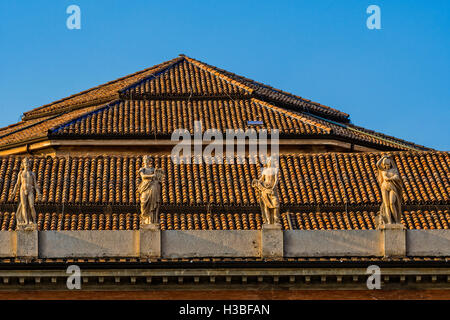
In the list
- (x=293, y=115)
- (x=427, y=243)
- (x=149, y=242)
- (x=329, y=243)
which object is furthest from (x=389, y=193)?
(x=293, y=115)

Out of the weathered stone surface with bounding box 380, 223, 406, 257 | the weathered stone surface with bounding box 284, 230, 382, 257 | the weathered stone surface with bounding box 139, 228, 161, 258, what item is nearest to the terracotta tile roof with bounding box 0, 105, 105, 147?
the weathered stone surface with bounding box 139, 228, 161, 258

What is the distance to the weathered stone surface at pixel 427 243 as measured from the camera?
3600 cm

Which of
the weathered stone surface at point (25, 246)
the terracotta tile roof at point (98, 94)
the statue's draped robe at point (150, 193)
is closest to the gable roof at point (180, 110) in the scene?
the terracotta tile roof at point (98, 94)

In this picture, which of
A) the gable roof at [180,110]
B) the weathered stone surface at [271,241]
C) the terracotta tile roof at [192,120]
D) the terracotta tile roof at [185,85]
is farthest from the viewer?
the terracotta tile roof at [185,85]

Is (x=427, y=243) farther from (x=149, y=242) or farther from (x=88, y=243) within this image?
(x=88, y=243)

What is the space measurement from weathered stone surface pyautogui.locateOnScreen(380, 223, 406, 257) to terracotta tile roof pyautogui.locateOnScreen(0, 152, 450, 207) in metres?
3.68

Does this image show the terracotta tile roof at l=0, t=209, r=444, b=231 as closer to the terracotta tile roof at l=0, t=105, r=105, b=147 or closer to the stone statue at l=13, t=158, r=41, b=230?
the stone statue at l=13, t=158, r=41, b=230

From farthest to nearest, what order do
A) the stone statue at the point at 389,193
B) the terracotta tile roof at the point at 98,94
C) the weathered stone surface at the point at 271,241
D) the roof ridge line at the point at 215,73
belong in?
1. the terracotta tile roof at the point at 98,94
2. the roof ridge line at the point at 215,73
3. the stone statue at the point at 389,193
4. the weathered stone surface at the point at 271,241

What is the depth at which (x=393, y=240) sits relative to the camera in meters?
36.0

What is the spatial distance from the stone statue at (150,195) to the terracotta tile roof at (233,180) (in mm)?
3617

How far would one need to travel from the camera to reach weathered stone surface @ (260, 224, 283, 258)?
3559 cm

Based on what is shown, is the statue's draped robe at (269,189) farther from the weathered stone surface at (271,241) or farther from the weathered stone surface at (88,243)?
the weathered stone surface at (88,243)

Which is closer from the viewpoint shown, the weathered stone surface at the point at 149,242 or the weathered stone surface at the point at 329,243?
the weathered stone surface at the point at 149,242
